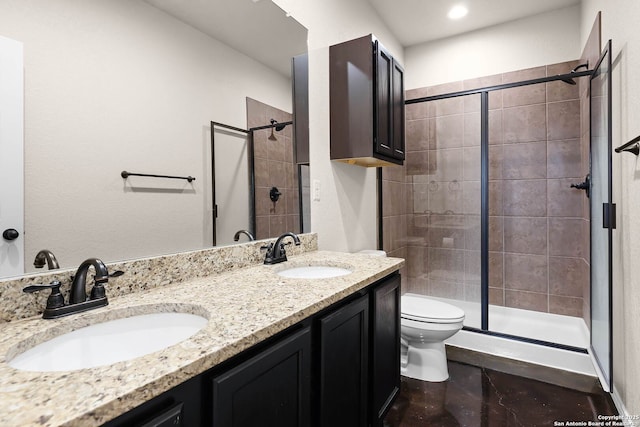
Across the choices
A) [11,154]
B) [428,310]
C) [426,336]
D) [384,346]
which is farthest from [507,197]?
[11,154]

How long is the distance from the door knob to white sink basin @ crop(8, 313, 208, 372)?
285 mm

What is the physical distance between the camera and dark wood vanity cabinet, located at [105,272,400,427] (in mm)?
664

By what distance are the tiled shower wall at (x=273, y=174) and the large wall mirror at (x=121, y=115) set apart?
4.8 inches

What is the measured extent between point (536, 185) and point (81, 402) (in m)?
3.35

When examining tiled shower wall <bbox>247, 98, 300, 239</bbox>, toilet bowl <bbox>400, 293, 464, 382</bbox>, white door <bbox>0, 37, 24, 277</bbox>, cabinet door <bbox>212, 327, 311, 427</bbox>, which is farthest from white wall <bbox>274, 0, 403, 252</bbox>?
white door <bbox>0, 37, 24, 277</bbox>

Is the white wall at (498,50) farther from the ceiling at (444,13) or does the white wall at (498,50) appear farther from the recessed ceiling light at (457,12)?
the recessed ceiling light at (457,12)

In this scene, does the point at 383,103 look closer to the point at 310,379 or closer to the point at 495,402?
the point at 310,379

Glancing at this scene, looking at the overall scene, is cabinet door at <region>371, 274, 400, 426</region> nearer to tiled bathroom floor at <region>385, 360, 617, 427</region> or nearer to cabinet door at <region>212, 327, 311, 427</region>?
tiled bathroom floor at <region>385, 360, 617, 427</region>

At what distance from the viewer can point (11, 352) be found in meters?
0.67

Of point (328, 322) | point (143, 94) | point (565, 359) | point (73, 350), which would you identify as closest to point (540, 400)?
point (565, 359)

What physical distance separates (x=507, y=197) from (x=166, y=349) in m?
3.11

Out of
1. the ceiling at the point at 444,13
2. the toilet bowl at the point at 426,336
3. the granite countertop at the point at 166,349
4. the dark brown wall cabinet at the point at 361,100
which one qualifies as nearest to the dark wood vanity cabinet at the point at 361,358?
the granite countertop at the point at 166,349

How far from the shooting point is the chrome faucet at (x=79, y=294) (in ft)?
2.81

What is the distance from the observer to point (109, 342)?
0.86m
